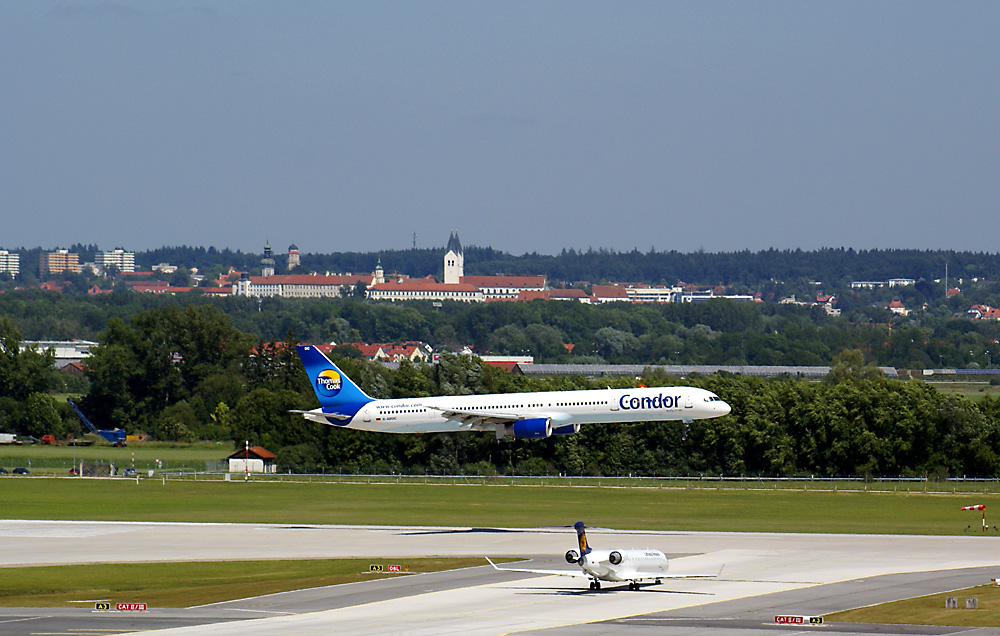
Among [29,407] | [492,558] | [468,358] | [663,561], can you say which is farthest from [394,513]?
[29,407]

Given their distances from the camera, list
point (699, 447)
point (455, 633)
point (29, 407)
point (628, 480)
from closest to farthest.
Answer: point (455, 633), point (628, 480), point (699, 447), point (29, 407)

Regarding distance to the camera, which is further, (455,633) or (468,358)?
(468,358)

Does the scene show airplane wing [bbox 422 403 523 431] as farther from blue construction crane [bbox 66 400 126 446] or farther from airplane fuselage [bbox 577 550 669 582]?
blue construction crane [bbox 66 400 126 446]

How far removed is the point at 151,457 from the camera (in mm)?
131375

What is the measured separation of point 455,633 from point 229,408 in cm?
12860

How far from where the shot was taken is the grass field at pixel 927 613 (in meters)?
40.2

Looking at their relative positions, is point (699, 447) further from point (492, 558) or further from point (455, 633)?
point (455, 633)

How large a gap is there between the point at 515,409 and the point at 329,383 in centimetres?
1297

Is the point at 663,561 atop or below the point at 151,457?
atop

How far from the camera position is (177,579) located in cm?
5138

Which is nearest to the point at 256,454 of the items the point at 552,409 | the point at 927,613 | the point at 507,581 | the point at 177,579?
the point at 552,409

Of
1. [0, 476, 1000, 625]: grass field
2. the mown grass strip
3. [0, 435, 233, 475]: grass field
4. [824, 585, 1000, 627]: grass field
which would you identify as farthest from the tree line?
[824, 585, 1000, 627]: grass field

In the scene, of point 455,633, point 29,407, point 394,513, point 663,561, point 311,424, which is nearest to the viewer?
point 455,633

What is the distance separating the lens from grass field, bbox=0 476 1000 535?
240 feet
